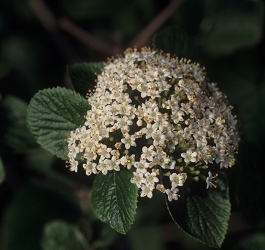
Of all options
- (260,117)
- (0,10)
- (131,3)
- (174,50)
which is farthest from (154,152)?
(0,10)

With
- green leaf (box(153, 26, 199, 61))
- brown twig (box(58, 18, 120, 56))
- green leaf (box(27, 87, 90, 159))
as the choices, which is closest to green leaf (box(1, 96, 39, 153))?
green leaf (box(27, 87, 90, 159))

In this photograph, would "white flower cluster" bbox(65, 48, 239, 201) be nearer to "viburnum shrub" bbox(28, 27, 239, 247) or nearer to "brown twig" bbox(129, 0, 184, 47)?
"viburnum shrub" bbox(28, 27, 239, 247)

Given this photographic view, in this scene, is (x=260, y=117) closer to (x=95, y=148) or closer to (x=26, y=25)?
(x=95, y=148)

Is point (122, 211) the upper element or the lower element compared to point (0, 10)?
lower

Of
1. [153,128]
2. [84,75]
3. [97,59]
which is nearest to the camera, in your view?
[153,128]

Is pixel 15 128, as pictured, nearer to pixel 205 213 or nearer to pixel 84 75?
pixel 84 75

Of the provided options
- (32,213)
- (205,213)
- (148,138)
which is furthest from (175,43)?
(32,213)
